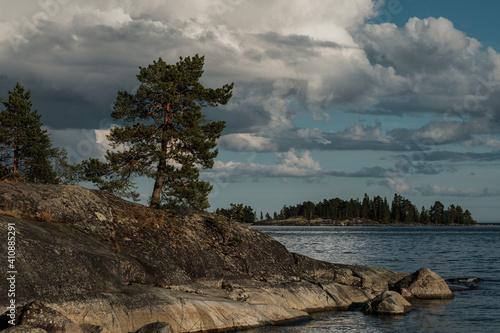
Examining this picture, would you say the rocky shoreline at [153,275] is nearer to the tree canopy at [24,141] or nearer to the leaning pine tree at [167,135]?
the leaning pine tree at [167,135]

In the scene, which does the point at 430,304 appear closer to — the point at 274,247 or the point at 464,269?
the point at 274,247

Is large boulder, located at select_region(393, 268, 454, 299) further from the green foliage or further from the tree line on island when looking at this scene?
the green foliage

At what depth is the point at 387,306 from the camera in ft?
93.4

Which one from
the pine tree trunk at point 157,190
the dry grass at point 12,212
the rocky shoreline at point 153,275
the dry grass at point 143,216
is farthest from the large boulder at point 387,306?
the dry grass at point 12,212

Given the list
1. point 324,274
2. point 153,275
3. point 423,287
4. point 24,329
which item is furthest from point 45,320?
point 423,287

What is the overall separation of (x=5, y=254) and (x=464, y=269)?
49.7 meters

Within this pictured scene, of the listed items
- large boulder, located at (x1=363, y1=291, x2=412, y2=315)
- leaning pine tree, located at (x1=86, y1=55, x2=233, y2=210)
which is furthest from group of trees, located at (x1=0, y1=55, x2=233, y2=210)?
large boulder, located at (x1=363, y1=291, x2=412, y2=315)

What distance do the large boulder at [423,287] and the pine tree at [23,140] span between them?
3191 centimetres

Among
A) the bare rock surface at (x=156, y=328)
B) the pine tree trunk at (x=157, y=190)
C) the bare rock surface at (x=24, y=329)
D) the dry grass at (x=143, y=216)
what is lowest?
the bare rock surface at (x=156, y=328)

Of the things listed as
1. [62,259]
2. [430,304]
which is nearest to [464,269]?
[430,304]

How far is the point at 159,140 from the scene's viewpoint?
116 feet

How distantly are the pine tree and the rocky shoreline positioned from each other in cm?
2286

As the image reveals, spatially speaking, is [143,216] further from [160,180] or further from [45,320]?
[45,320]

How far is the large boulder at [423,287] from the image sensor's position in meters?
34.4
